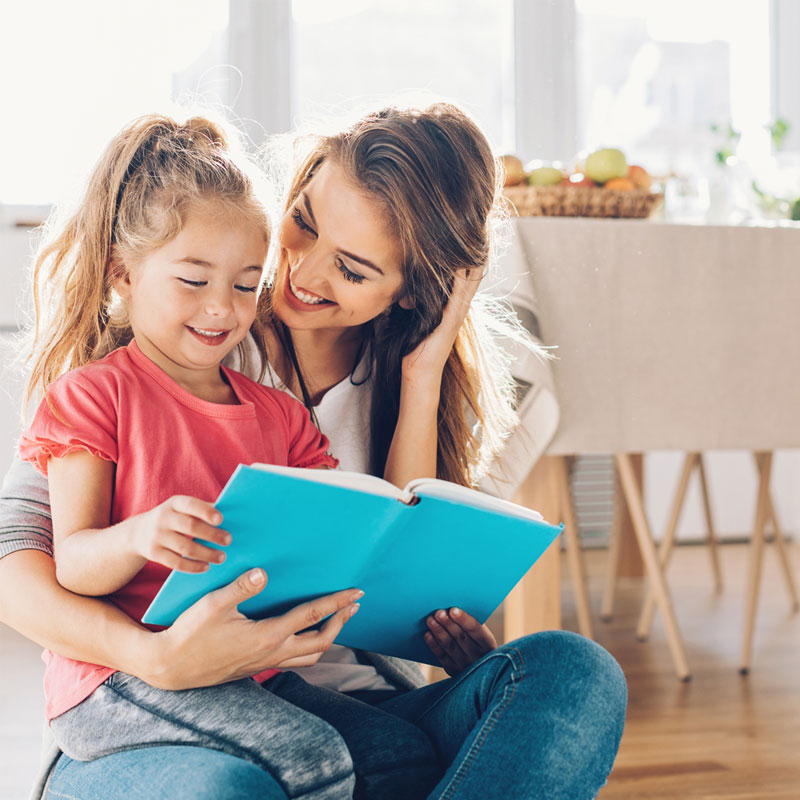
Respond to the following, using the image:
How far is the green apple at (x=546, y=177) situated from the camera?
5.79 ft

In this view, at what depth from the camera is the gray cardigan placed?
36.1 inches

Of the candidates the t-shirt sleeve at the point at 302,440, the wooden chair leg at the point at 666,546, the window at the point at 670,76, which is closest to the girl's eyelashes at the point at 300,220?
the t-shirt sleeve at the point at 302,440

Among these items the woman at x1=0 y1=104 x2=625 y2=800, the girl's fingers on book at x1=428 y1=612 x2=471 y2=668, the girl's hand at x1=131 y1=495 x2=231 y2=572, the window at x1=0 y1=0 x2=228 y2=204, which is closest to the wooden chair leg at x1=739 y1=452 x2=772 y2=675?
the woman at x1=0 y1=104 x2=625 y2=800

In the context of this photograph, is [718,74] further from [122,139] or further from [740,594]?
[122,139]

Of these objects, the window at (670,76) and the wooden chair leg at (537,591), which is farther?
the window at (670,76)

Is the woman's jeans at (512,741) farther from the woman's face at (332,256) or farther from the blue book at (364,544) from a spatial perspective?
the woman's face at (332,256)

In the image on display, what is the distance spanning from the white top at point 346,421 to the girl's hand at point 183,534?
0.43 metres

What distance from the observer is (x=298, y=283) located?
1131 mm

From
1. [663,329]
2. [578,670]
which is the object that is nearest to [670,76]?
[663,329]

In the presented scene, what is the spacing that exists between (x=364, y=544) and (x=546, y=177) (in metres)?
1.13

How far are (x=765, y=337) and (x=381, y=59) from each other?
205 cm

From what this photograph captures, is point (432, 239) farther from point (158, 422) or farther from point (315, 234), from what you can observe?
point (158, 422)

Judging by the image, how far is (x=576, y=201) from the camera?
1736 millimetres

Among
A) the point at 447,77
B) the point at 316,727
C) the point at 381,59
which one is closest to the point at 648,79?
the point at 447,77
